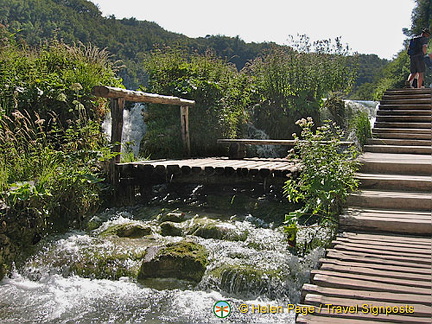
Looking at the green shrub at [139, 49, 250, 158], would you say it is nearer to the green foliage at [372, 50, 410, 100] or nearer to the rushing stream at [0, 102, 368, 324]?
the rushing stream at [0, 102, 368, 324]

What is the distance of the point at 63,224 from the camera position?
5809mm

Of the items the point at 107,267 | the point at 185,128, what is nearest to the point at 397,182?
the point at 107,267

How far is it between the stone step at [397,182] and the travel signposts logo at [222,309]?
237 cm

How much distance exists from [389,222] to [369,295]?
1566 mm

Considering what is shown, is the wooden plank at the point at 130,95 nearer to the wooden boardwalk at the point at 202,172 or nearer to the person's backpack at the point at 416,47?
the wooden boardwalk at the point at 202,172

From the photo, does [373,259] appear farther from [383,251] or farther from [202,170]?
[202,170]

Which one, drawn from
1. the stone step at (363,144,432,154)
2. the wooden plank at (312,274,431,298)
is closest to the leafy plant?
the stone step at (363,144,432,154)

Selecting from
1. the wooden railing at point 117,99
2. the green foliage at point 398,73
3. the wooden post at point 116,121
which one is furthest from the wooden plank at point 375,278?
the green foliage at point 398,73

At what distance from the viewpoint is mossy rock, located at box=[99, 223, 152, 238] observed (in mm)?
5566

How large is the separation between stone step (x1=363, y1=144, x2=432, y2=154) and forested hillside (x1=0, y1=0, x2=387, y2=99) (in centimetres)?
2314

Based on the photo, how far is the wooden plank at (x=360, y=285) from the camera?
282 cm

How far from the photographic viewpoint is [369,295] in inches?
110

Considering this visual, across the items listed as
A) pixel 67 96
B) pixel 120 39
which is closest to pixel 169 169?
pixel 67 96

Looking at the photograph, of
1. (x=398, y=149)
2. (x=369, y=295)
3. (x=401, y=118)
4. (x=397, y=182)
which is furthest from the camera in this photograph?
(x=401, y=118)
